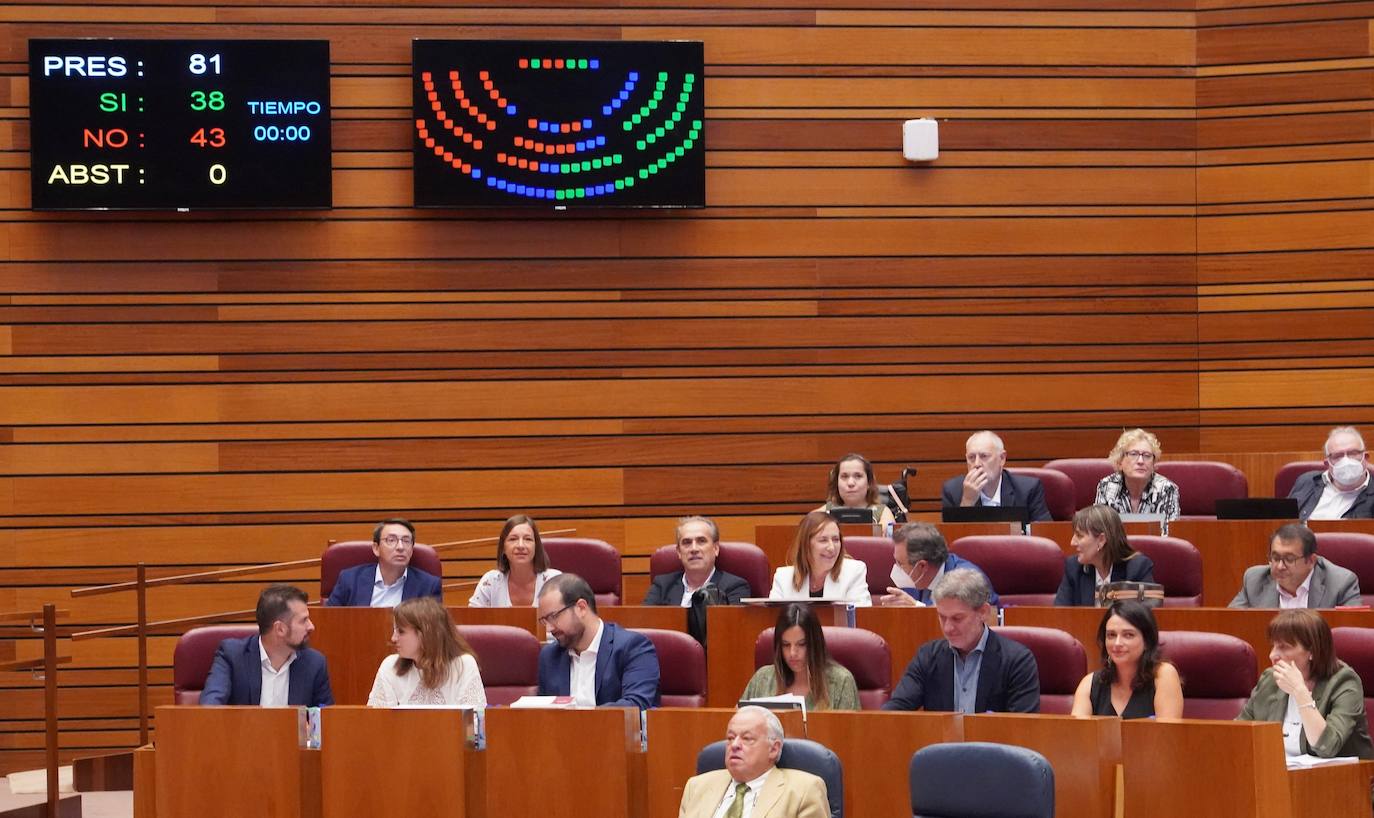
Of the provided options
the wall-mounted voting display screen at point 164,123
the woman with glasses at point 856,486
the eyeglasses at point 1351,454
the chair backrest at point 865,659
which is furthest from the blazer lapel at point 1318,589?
the wall-mounted voting display screen at point 164,123

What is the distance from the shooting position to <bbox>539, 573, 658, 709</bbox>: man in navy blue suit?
501 centimetres

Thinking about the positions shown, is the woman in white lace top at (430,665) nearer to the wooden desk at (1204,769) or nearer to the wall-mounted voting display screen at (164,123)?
the wooden desk at (1204,769)

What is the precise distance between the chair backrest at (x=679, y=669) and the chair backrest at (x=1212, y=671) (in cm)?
132

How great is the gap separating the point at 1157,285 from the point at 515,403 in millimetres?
2970

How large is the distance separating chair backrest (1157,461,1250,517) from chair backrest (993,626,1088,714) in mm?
2480

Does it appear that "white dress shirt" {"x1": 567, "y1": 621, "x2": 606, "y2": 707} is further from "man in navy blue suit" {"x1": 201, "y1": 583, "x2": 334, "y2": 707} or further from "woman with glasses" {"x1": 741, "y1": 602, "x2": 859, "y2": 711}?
"man in navy blue suit" {"x1": 201, "y1": 583, "x2": 334, "y2": 707}

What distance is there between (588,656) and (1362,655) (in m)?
2.11

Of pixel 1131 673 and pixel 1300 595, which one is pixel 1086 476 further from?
pixel 1131 673

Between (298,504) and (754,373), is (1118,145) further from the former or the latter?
(298,504)

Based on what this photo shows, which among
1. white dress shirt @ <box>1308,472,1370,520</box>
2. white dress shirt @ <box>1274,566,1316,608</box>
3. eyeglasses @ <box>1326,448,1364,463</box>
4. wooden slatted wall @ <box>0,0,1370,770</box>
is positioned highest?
wooden slatted wall @ <box>0,0,1370,770</box>

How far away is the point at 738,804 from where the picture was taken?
4.07 metres

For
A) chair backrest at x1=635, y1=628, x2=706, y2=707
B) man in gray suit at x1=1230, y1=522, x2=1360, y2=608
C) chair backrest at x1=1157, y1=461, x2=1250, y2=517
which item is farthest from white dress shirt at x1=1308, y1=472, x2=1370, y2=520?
chair backrest at x1=635, y1=628, x2=706, y2=707

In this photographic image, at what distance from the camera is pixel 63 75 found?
295 inches

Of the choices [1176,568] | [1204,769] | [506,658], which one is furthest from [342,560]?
[1204,769]
